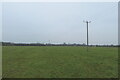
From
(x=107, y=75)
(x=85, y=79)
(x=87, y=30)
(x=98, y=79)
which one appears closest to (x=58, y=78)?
(x=85, y=79)

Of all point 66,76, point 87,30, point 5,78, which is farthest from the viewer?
point 87,30

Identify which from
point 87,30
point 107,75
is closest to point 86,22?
point 87,30

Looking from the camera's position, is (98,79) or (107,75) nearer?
(98,79)

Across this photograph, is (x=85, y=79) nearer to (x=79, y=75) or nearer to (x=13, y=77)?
(x=79, y=75)

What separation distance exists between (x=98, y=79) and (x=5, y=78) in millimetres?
4627

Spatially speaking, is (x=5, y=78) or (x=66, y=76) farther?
(x=66, y=76)

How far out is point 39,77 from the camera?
1064 cm

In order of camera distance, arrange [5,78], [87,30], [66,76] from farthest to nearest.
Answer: [87,30], [66,76], [5,78]

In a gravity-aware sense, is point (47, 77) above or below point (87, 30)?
below

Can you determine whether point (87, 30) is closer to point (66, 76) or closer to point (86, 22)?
point (86, 22)

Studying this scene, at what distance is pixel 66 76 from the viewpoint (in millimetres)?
10891

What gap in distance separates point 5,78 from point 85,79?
3956 millimetres

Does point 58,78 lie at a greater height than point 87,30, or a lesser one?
lesser

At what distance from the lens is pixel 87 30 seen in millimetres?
35938
